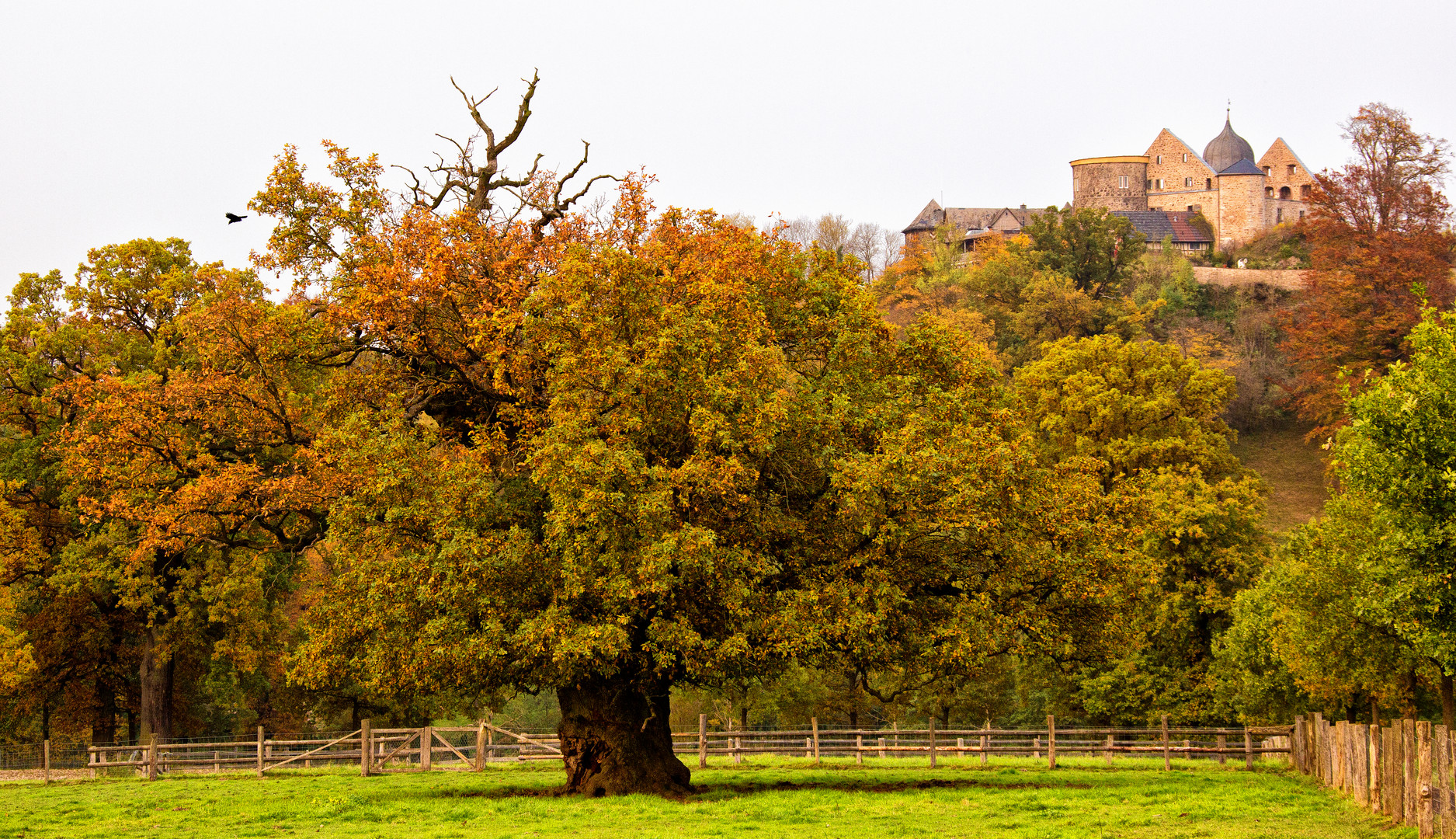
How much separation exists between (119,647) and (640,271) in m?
24.7

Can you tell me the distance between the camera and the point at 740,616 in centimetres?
1938

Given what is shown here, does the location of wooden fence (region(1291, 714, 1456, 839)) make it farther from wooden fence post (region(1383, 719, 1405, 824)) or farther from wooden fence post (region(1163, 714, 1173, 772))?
wooden fence post (region(1163, 714, 1173, 772))

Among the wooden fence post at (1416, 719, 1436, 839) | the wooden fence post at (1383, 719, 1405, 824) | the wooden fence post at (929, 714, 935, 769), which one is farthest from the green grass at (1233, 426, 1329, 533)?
the wooden fence post at (1416, 719, 1436, 839)

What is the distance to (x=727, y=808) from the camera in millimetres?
18828

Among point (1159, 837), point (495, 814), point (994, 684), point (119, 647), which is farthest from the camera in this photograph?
point (994, 684)

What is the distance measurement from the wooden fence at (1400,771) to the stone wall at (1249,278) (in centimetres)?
7034

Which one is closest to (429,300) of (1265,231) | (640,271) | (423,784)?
(640,271)

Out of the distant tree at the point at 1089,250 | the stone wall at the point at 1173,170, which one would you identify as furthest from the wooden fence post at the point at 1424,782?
the stone wall at the point at 1173,170

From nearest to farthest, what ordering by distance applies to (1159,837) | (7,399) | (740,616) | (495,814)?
(1159,837) < (495,814) < (740,616) < (7,399)

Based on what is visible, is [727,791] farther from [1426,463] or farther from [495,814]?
[1426,463]

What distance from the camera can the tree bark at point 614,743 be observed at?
20.9 meters

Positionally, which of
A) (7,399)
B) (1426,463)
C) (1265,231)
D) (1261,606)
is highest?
(1265,231)

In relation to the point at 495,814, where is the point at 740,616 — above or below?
above

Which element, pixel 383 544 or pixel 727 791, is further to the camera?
pixel 727 791
